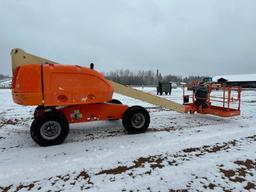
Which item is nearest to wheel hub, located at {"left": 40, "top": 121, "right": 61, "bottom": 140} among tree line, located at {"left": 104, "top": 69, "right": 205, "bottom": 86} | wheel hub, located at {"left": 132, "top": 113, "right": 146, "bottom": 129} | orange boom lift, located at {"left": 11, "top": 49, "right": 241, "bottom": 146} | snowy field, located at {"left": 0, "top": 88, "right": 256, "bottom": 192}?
orange boom lift, located at {"left": 11, "top": 49, "right": 241, "bottom": 146}

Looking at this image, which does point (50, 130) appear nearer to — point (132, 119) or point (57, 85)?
point (57, 85)

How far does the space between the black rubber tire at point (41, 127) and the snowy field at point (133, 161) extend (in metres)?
0.18

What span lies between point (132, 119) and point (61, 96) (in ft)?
7.07

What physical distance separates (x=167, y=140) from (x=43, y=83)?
136 inches

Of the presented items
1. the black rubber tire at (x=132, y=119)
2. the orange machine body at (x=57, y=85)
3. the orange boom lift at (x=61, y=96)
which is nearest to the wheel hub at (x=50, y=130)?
the orange boom lift at (x=61, y=96)

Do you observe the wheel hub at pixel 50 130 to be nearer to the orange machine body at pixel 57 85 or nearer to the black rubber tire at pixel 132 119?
the orange machine body at pixel 57 85

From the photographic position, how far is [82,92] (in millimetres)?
5305

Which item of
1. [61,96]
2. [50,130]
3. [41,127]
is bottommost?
[50,130]

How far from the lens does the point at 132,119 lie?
602 cm

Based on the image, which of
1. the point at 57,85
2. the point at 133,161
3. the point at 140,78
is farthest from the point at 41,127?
the point at 140,78

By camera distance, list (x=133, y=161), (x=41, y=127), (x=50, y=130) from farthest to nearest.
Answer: (x=50, y=130), (x=41, y=127), (x=133, y=161)

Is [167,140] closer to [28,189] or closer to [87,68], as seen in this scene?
[87,68]

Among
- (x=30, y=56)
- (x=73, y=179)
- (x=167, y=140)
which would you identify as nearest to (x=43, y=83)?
(x=30, y=56)

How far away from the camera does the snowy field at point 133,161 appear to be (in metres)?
3.23
